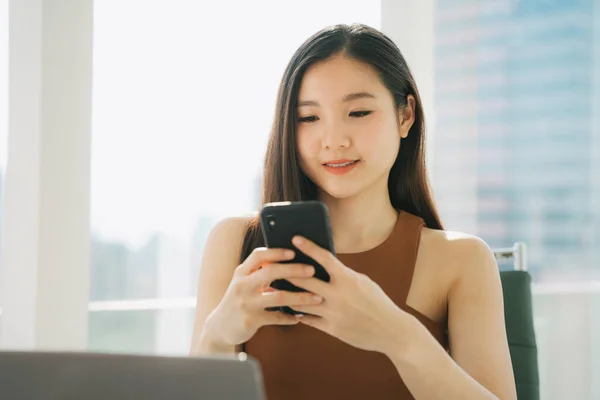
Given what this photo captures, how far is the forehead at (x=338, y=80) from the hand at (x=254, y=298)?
45 cm

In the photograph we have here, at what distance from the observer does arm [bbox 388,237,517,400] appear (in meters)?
1.20

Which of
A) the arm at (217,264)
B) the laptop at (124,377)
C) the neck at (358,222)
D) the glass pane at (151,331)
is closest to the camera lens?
the laptop at (124,377)

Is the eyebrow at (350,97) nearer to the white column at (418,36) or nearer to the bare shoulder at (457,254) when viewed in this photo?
the bare shoulder at (457,254)

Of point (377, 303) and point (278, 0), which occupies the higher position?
point (278, 0)

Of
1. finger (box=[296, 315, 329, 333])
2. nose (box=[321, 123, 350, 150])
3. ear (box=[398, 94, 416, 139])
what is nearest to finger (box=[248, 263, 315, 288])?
finger (box=[296, 315, 329, 333])

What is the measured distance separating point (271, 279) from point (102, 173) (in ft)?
4.91

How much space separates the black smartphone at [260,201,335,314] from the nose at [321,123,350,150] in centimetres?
35

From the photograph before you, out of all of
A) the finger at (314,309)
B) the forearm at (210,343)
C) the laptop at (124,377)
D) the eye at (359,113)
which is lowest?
the forearm at (210,343)

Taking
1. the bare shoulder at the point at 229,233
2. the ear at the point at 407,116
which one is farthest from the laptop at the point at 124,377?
the ear at the point at 407,116

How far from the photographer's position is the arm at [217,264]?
1.54 metres

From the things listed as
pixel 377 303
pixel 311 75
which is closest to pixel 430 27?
pixel 311 75

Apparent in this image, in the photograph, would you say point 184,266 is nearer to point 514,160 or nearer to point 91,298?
point 91,298

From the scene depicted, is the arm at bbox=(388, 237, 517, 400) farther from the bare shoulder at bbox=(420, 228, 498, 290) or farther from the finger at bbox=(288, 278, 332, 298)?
the finger at bbox=(288, 278, 332, 298)

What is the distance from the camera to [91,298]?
2486mm
